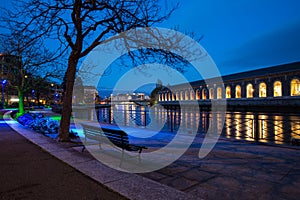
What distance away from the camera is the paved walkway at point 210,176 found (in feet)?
11.2

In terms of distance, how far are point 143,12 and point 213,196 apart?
6.53 m

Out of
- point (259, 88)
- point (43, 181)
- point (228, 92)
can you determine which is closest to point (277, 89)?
point (259, 88)

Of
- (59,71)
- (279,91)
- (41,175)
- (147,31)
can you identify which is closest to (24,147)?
(41,175)

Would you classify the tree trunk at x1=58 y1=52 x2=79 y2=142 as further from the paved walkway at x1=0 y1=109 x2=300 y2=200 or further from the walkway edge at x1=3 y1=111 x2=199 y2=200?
the walkway edge at x1=3 y1=111 x2=199 y2=200

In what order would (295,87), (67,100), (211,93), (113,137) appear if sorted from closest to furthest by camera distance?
(113,137), (67,100), (295,87), (211,93)

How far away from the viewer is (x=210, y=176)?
168 inches

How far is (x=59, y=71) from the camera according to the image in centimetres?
1834

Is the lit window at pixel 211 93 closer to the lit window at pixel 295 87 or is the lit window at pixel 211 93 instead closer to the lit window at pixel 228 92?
the lit window at pixel 228 92

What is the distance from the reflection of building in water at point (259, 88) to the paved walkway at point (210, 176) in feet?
150

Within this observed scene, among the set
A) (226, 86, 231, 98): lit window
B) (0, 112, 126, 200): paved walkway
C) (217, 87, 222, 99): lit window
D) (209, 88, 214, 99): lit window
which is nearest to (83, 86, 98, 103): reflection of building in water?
(0, 112, 126, 200): paved walkway

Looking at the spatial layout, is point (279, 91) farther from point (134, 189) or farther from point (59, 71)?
point (134, 189)

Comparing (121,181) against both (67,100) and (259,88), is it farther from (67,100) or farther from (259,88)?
(259,88)

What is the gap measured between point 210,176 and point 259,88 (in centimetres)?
5712

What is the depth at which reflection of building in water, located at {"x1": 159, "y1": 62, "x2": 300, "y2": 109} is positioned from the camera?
45.8 meters
